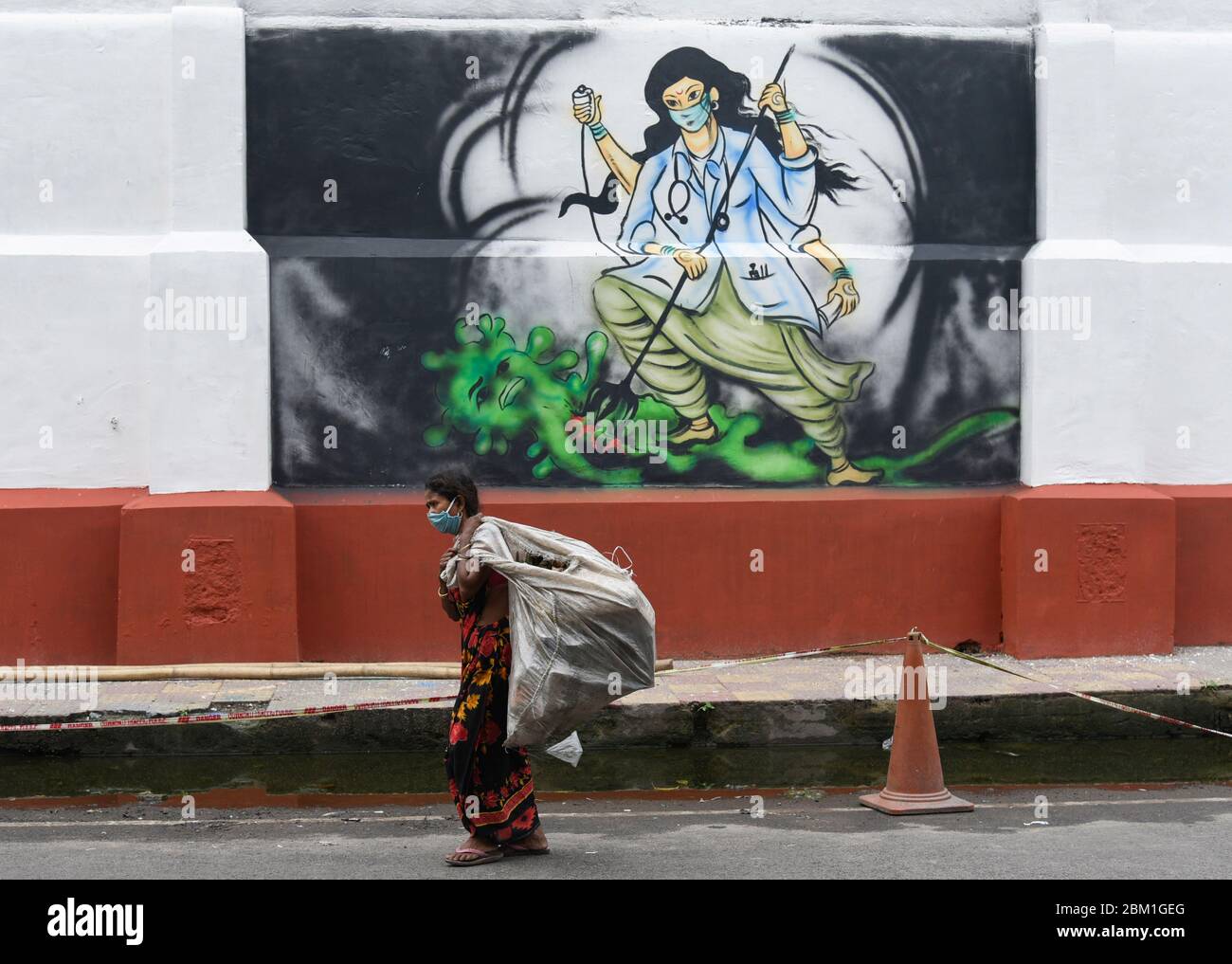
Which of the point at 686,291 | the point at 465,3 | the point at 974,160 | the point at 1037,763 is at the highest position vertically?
the point at 465,3

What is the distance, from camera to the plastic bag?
636cm

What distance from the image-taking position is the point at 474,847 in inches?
257

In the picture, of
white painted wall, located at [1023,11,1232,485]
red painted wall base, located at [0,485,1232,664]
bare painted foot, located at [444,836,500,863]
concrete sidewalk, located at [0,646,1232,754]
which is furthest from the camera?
white painted wall, located at [1023,11,1232,485]

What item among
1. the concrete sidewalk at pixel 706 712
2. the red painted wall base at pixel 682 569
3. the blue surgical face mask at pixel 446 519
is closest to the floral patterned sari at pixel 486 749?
the blue surgical face mask at pixel 446 519

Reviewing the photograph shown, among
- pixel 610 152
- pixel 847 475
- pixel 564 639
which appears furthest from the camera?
pixel 847 475

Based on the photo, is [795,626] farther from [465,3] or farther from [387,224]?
[465,3]

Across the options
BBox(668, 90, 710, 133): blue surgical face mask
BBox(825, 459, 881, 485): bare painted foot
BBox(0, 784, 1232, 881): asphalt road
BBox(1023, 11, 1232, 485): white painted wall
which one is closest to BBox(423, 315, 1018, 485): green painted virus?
BBox(825, 459, 881, 485): bare painted foot

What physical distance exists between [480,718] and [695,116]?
22.4 ft

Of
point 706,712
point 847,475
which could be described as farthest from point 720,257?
point 706,712

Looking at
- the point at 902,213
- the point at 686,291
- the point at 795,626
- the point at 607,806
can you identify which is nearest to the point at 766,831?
the point at 607,806

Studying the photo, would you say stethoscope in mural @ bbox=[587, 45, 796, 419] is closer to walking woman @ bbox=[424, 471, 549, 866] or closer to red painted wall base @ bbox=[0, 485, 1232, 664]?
red painted wall base @ bbox=[0, 485, 1232, 664]

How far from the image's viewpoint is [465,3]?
1180cm

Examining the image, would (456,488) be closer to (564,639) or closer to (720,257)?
(564,639)

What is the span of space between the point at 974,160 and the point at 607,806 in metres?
6.73
